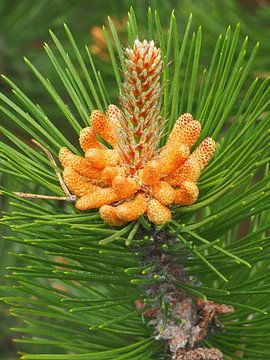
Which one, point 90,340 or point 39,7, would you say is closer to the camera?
point 90,340

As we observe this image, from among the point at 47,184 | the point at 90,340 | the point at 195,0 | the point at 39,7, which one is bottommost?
the point at 90,340

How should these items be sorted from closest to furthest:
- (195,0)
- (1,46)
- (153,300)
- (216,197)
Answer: (216,197) → (153,300) → (195,0) → (1,46)

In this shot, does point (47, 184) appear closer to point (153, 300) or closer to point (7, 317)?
point (153, 300)

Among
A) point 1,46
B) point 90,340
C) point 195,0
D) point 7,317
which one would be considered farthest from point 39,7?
point 90,340
